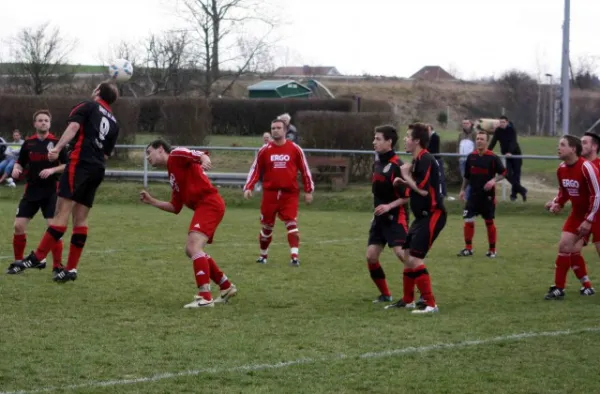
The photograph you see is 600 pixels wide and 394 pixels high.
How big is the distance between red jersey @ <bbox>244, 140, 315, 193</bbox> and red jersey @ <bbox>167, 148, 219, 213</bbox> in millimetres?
3671

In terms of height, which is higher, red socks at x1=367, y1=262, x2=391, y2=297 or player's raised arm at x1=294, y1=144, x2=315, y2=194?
player's raised arm at x1=294, y1=144, x2=315, y2=194

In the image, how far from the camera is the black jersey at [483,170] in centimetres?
1426

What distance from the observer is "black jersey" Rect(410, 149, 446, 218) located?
29.2ft

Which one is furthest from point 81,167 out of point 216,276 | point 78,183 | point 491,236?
point 491,236

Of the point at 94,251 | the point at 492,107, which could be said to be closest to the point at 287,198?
the point at 94,251

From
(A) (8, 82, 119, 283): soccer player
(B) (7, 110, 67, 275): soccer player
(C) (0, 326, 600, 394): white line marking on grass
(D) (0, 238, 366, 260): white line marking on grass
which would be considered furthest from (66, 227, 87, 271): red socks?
(C) (0, 326, 600, 394): white line marking on grass

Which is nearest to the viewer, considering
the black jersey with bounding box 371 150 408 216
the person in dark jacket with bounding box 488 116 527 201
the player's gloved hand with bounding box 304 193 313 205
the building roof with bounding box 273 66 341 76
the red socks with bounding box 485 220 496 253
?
the black jersey with bounding box 371 150 408 216

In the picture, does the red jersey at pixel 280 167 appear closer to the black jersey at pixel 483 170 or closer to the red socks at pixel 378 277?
the black jersey at pixel 483 170

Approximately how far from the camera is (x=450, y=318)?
8.70 meters

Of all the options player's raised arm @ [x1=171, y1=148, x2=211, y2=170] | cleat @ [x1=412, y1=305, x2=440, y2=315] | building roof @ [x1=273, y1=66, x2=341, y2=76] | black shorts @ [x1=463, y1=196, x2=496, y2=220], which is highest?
building roof @ [x1=273, y1=66, x2=341, y2=76]

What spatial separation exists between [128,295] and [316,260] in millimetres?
3964

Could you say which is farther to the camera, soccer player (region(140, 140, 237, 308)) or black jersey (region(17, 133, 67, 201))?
black jersey (region(17, 133, 67, 201))

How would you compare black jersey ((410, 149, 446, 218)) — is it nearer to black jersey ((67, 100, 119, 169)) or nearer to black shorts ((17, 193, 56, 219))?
black jersey ((67, 100, 119, 169))

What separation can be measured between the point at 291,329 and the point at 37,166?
15.5 ft
